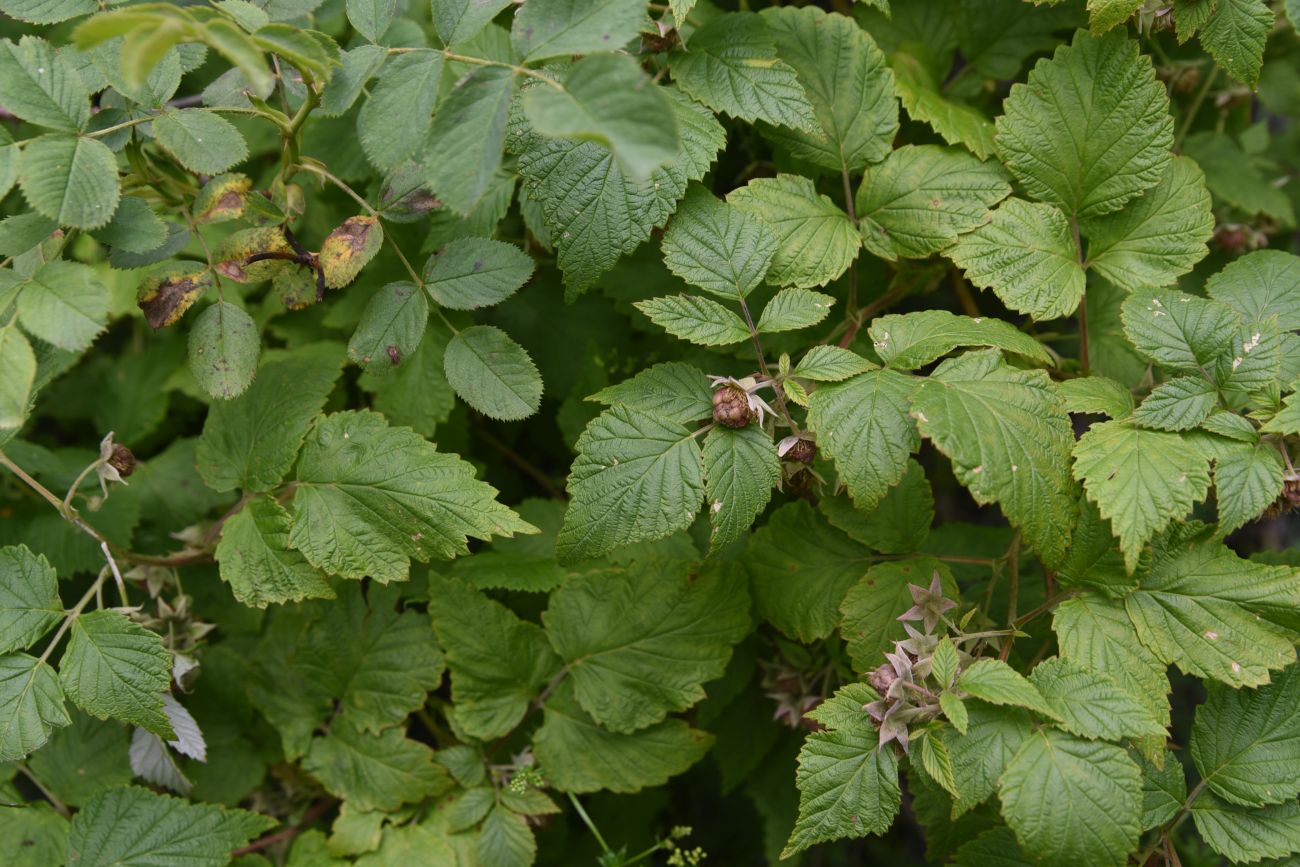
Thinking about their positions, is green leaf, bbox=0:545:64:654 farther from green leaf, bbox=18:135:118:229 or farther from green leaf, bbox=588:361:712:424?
green leaf, bbox=588:361:712:424

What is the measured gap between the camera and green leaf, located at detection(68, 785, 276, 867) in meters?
1.61

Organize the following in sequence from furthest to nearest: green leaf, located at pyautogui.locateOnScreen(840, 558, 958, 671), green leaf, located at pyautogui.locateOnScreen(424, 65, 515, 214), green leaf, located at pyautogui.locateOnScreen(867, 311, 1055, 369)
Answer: green leaf, located at pyautogui.locateOnScreen(840, 558, 958, 671), green leaf, located at pyautogui.locateOnScreen(867, 311, 1055, 369), green leaf, located at pyautogui.locateOnScreen(424, 65, 515, 214)

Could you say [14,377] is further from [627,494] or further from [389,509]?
[627,494]

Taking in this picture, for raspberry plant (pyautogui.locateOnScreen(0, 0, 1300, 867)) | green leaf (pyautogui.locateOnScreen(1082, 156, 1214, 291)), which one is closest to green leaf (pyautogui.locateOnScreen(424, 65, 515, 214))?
raspberry plant (pyautogui.locateOnScreen(0, 0, 1300, 867))

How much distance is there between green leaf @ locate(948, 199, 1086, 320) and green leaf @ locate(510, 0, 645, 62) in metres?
0.65

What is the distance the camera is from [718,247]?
1.51 meters

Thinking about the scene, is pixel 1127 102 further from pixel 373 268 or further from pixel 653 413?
pixel 373 268

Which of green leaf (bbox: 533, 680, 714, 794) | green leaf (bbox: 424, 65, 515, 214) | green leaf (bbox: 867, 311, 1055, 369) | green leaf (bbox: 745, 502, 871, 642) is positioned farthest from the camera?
green leaf (bbox: 533, 680, 714, 794)

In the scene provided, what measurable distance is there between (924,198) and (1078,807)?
95 cm

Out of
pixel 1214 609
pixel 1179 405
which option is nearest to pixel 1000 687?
pixel 1214 609

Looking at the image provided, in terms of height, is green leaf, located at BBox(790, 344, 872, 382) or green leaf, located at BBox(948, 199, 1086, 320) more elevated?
green leaf, located at BBox(948, 199, 1086, 320)

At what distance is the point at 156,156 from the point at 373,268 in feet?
1.47

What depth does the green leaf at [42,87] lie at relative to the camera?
52.9 inches

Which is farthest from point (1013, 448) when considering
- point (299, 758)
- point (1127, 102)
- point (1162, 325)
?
point (299, 758)
